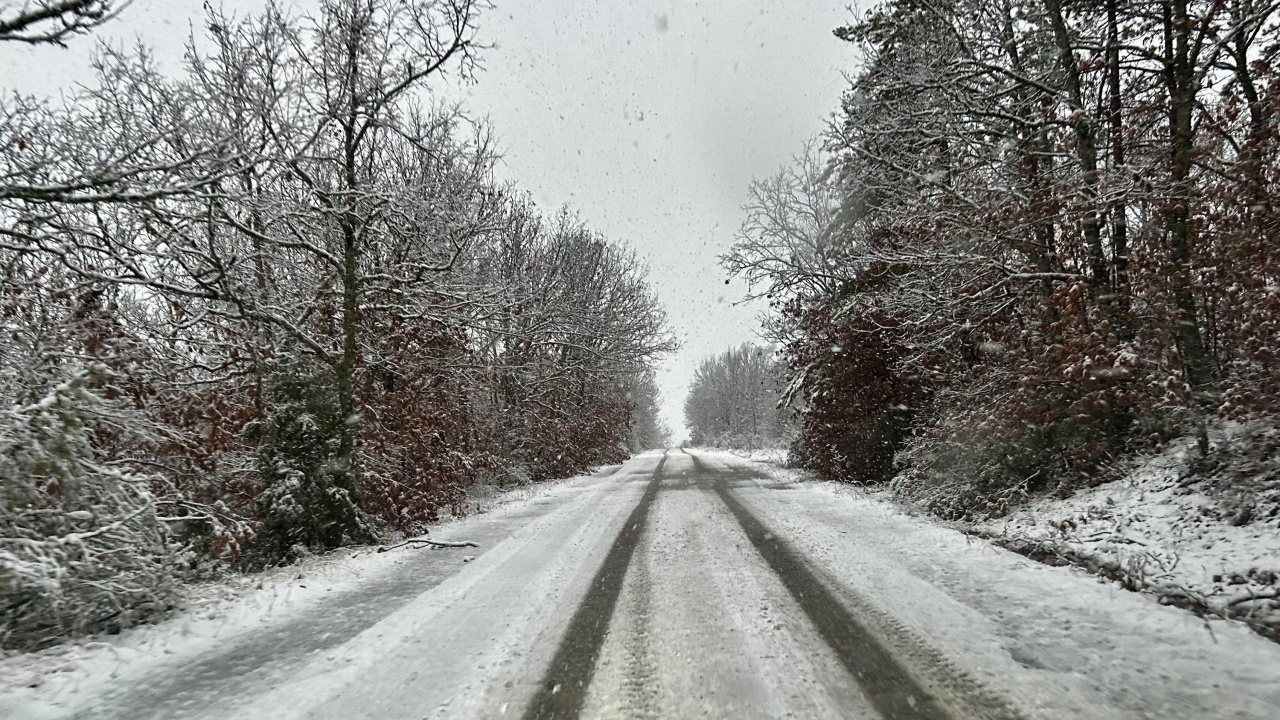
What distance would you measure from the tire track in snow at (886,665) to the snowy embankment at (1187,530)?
6.76ft

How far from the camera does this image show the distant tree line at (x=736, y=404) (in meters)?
54.1

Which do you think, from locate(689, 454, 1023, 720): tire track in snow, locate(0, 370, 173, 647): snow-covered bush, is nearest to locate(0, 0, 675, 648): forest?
locate(0, 370, 173, 647): snow-covered bush

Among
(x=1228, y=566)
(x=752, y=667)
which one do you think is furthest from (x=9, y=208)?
(x=1228, y=566)

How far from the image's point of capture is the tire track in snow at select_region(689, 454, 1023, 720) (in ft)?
9.48

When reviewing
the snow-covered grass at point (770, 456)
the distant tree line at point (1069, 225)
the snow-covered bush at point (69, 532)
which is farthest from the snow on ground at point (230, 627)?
the snow-covered grass at point (770, 456)

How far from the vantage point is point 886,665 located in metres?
3.42

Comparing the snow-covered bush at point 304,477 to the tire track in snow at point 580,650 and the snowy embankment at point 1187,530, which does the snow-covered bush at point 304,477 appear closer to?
the tire track in snow at point 580,650

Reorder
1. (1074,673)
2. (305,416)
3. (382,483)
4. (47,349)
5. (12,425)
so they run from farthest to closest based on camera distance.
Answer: (382,483) < (305,416) < (47,349) < (12,425) < (1074,673)

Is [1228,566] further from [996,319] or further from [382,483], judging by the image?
[382,483]

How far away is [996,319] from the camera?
30.3ft

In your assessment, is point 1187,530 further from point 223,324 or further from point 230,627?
point 223,324

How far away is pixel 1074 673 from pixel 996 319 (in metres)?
7.18

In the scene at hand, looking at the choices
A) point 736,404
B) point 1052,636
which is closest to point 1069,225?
point 1052,636

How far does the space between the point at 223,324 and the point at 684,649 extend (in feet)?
24.6
